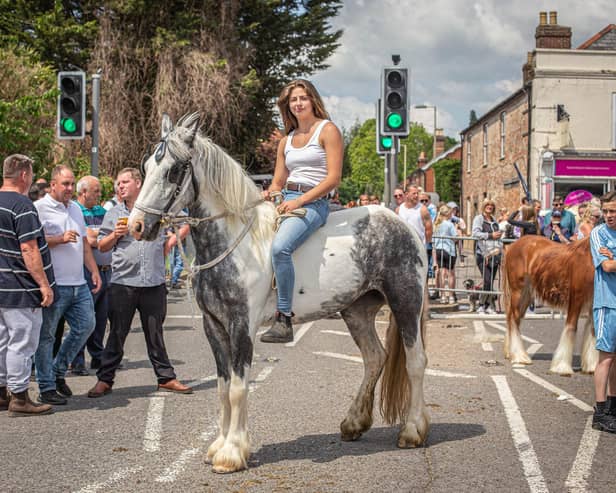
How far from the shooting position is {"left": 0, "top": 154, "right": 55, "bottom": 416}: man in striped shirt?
6.71m

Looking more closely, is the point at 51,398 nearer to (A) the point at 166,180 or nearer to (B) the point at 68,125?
(A) the point at 166,180

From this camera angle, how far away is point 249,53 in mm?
25625

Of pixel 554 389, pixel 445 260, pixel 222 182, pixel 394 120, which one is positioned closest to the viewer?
pixel 222 182

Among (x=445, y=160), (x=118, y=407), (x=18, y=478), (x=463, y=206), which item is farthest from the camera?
(x=445, y=160)

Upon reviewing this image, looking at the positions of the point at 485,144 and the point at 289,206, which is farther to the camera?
the point at 485,144

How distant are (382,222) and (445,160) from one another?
6173cm

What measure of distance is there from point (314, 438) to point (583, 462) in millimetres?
1974

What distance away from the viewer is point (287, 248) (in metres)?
5.36

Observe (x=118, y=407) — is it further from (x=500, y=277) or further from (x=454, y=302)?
(x=454, y=302)

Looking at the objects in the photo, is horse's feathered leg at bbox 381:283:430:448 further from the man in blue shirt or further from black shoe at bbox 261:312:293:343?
the man in blue shirt

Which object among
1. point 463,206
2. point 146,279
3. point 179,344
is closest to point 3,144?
point 179,344

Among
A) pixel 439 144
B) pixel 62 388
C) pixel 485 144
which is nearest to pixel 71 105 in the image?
pixel 62 388

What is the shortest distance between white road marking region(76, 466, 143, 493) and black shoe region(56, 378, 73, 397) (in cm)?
276

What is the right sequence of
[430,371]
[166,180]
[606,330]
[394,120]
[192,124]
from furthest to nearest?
[394,120] → [430,371] → [606,330] → [192,124] → [166,180]
